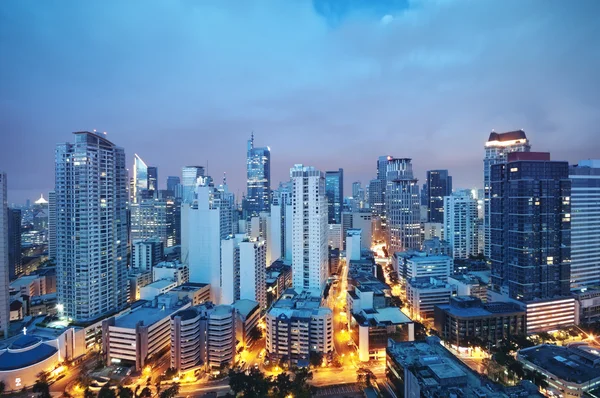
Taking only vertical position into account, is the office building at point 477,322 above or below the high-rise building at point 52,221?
below

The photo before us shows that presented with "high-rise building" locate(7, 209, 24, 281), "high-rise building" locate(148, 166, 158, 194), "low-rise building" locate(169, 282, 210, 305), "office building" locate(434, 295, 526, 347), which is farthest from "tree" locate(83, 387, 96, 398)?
"high-rise building" locate(148, 166, 158, 194)

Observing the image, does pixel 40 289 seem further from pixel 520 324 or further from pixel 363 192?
pixel 363 192

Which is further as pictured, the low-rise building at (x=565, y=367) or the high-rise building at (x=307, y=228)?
the high-rise building at (x=307, y=228)

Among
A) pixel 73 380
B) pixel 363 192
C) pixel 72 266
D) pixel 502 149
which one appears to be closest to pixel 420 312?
pixel 73 380

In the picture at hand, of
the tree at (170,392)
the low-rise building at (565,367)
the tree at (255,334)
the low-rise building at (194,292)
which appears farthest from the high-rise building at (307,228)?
the low-rise building at (565,367)

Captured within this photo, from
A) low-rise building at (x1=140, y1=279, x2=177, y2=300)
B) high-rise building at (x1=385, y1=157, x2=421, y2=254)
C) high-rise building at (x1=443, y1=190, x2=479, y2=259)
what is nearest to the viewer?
low-rise building at (x1=140, y1=279, x2=177, y2=300)

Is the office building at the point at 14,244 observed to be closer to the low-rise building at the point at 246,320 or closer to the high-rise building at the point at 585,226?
the low-rise building at the point at 246,320

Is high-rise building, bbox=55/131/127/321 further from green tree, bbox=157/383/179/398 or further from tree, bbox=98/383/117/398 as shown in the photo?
green tree, bbox=157/383/179/398
